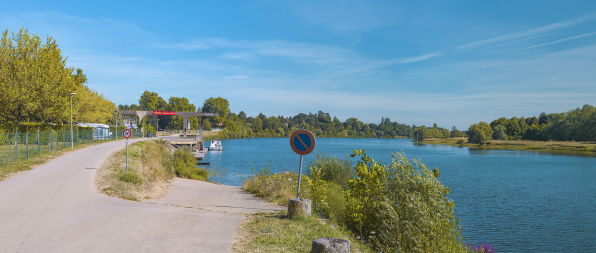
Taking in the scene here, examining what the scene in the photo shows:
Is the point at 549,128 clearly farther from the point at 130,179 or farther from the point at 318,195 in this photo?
the point at 130,179

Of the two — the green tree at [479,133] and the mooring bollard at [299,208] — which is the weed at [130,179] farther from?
the green tree at [479,133]

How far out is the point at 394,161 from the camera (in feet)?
31.6

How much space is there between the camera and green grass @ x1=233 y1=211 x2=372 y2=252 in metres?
6.40

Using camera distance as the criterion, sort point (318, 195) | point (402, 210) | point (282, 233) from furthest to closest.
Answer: point (318, 195) → point (402, 210) → point (282, 233)

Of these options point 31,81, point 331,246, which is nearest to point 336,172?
point 331,246

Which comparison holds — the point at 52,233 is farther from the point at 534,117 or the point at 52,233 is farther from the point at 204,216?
the point at 534,117

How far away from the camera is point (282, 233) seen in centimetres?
716

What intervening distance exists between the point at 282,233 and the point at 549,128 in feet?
458

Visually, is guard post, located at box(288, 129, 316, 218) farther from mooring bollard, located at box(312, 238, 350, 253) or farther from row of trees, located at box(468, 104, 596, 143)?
row of trees, located at box(468, 104, 596, 143)

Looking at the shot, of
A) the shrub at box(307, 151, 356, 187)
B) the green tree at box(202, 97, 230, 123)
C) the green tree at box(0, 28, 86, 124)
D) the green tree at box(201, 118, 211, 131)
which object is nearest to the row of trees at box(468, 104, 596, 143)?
the green tree at box(201, 118, 211, 131)

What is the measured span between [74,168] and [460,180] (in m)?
30.3

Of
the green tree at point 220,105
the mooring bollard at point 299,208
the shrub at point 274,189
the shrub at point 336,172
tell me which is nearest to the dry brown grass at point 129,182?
the shrub at point 274,189

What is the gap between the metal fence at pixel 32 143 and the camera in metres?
20.3

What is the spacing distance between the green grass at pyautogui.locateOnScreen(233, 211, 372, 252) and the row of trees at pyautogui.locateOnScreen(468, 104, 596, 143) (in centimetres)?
12748
